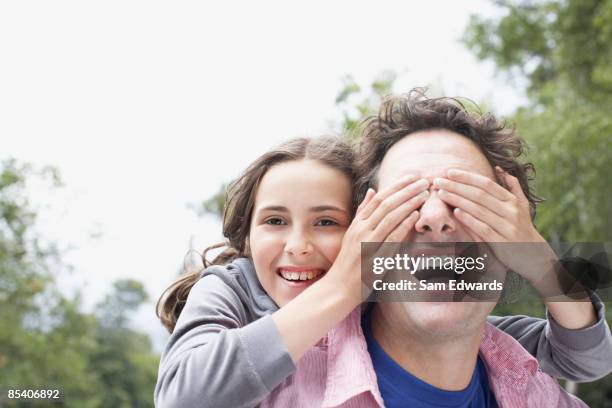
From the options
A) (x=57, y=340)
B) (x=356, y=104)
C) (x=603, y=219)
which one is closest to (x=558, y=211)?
(x=603, y=219)

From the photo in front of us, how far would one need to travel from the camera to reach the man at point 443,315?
148cm

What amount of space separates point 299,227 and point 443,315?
50cm

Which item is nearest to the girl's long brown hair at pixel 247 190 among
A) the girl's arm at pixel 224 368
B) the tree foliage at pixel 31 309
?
the girl's arm at pixel 224 368

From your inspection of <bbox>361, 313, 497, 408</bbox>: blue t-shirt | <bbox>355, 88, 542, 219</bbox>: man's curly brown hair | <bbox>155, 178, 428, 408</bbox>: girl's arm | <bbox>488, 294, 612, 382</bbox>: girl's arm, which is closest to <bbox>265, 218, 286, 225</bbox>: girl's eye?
<bbox>355, 88, 542, 219</bbox>: man's curly brown hair

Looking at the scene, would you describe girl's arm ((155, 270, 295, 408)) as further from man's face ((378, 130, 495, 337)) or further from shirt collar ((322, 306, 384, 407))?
man's face ((378, 130, 495, 337))

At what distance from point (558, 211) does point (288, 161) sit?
298 inches

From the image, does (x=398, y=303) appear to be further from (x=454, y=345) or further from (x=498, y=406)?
(x=498, y=406)

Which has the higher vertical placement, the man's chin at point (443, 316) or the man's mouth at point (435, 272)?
the man's mouth at point (435, 272)

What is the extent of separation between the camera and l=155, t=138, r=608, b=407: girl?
135 centimetres

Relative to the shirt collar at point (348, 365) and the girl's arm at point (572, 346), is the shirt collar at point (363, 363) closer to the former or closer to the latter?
the shirt collar at point (348, 365)

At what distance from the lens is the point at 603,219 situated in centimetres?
819

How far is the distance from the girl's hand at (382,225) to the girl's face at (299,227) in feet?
0.87

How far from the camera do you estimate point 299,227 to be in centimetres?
180

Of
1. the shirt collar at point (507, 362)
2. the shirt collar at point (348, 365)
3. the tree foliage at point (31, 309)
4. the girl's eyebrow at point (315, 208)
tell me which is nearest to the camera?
the shirt collar at point (348, 365)
